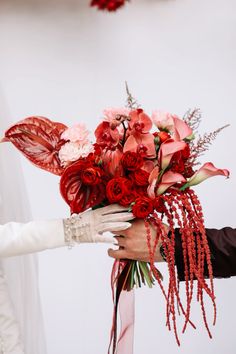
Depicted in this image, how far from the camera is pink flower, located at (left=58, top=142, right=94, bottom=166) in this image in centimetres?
137

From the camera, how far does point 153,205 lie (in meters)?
1.40

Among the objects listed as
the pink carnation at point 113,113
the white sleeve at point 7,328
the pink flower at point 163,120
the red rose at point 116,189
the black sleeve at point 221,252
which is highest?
the pink carnation at point 113,113

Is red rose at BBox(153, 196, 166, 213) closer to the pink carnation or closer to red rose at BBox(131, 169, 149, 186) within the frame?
red rose at BBox(131, 169, 149, 186)

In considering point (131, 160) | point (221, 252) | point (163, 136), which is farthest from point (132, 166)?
point (221, 252)

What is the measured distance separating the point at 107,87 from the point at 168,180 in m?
1.30

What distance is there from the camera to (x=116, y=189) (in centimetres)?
137

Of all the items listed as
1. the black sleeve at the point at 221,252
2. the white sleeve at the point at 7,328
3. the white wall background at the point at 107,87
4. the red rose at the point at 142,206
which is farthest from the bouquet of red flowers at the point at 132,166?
the white wall background at the point at 107,87

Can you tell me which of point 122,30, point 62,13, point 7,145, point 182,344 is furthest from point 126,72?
point 182,344

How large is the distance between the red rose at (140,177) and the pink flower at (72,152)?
13 cm

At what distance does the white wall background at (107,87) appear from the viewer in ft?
8.35

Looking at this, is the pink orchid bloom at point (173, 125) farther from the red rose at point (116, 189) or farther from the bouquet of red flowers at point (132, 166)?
the red rose at point (116, 189)

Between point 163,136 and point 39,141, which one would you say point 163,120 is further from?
point 39,141

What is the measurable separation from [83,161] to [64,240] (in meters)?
0.21

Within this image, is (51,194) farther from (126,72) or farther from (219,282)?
(219,282)
